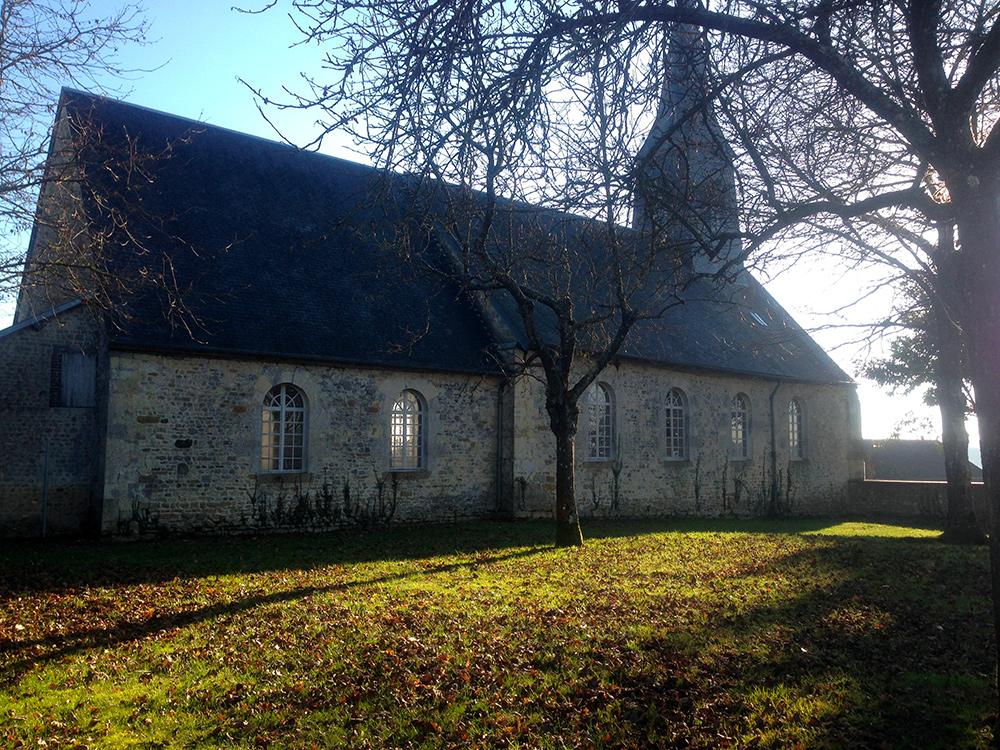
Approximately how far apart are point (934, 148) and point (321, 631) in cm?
620

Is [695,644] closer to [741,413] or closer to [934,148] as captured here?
[934,148]

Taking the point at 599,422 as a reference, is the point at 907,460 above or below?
below

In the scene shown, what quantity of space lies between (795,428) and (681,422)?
5.67 m

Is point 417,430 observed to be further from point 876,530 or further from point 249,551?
point 876,530

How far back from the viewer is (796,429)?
24.8 meters

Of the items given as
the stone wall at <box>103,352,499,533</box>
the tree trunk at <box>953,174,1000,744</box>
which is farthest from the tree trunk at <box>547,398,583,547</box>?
the tree trunk at <box>953,174,1000,744</box>

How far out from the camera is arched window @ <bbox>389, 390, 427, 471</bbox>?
16.4 m

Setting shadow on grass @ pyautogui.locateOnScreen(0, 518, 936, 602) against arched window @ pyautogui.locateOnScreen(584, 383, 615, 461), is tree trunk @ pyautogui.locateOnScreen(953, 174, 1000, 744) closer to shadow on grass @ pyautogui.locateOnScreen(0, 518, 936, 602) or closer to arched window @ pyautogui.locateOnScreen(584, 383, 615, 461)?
shadow on grass @ pyautogui.locateOnScreen(0, 518, 936, 602)

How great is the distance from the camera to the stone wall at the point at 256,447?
44.1ft

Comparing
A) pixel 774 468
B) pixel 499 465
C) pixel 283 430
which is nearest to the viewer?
pixel 283 430

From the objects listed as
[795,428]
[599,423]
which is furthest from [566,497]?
[795,428]

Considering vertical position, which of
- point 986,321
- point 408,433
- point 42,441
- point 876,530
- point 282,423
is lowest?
point 876,530

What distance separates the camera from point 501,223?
17703 mm

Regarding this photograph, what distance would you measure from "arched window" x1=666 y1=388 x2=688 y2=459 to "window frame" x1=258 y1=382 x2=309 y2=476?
10018mm
